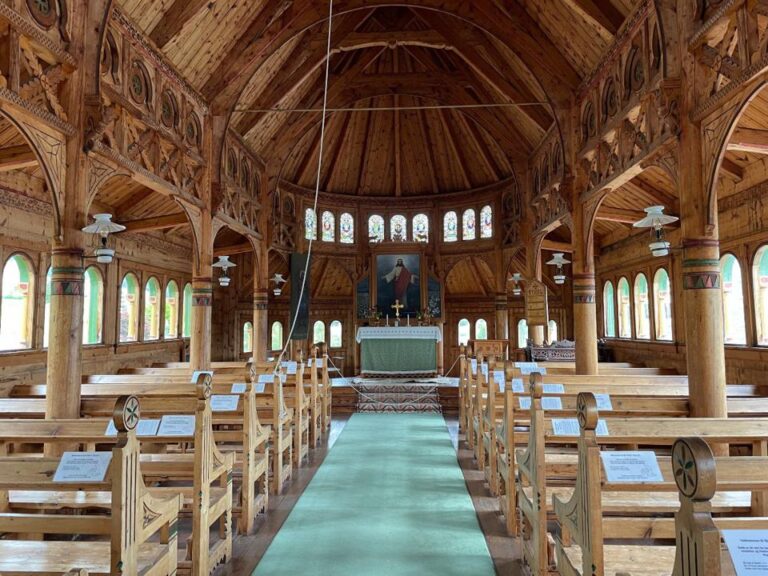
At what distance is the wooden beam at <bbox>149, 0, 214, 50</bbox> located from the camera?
880 cm

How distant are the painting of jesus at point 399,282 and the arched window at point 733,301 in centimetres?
1046

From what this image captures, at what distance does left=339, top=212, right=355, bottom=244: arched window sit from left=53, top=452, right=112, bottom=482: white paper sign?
1770 cm

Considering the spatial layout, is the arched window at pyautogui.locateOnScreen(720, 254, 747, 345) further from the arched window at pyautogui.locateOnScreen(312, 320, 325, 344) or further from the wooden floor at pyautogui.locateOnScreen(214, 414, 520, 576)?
the arched window at pyautogui.locateOnScreen(312, 320, 325, 344)

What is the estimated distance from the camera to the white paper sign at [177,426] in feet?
15.1

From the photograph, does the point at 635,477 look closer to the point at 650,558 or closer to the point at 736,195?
the point at 650,558

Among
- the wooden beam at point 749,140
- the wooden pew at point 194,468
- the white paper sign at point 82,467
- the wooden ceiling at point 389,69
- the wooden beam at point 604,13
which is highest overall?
the wooden ceiling at point 389,69

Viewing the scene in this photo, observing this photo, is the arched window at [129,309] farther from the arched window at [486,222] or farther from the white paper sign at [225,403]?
the arched window at [486,222]

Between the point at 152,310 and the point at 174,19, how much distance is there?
9.95m

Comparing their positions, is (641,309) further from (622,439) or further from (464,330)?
(622,439)

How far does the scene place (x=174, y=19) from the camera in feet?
29.0

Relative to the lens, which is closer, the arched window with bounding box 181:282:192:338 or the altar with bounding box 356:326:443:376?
the altar with bounding box 356:326:443:376

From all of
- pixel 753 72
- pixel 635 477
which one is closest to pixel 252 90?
pixel 753 72

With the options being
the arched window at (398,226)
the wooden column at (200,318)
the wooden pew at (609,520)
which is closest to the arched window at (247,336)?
the arched window at (398,226)

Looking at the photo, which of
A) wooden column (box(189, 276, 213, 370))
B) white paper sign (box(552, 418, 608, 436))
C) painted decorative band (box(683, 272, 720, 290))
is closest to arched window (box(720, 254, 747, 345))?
painted decorative band (box(683, 272, 720, 290))
